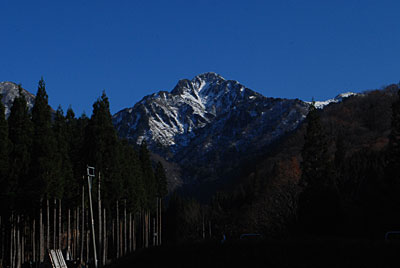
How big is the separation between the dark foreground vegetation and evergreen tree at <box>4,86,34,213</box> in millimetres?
18530

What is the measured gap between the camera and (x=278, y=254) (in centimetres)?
1489

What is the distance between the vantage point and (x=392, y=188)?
146 feet

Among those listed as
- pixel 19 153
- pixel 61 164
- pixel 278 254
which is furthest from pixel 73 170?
pixel 278 254

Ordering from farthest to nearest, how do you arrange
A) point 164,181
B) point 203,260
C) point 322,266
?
point 164,181 < point 203,260 < point 322,266

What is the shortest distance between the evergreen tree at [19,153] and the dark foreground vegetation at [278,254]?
60.8 feet

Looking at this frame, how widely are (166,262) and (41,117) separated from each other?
21.6 m

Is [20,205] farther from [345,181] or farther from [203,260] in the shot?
[345,181]

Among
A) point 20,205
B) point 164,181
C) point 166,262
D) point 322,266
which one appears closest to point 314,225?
point 20,205

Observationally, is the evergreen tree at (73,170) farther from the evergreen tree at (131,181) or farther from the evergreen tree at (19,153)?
the evergreen tree at (131,181)

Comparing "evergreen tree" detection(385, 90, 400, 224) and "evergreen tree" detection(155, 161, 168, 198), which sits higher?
"evergreen tree" detection(155, 161, 168, 198)

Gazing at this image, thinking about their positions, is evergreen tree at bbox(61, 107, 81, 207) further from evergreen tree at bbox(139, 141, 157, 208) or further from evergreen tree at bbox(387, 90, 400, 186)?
evergreen tree at bbox(387, 90, 400, 186)

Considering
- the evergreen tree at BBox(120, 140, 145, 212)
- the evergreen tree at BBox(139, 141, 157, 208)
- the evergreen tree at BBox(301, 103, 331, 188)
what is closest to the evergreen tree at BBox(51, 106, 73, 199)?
the evergreen tree at BBox(120, 140, 145, 212)

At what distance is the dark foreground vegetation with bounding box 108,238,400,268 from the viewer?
1265 centimetres

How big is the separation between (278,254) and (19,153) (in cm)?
2610
